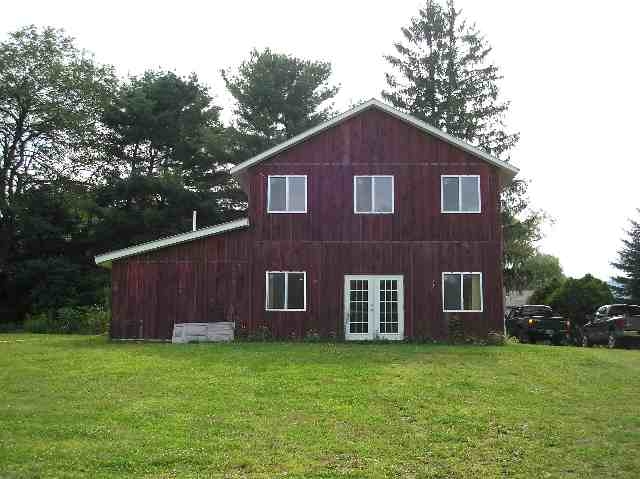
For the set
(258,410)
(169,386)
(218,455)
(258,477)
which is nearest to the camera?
(258,477)

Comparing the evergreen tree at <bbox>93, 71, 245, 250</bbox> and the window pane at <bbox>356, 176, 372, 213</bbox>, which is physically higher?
the evergreen tree at <bbox>93, 71, 245, 250</bbox>

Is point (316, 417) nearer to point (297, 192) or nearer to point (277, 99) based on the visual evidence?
point (297, 192)

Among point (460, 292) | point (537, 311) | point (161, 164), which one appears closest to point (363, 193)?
point (460, 292)

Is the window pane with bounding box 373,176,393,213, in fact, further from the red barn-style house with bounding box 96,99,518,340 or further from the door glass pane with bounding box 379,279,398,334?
the door glass pane with bounding box 379,279,398,334

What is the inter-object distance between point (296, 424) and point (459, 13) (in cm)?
3779

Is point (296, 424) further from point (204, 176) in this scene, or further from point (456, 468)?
point (204, 176)

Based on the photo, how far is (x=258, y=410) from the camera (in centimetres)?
945

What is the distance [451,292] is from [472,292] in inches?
25.9

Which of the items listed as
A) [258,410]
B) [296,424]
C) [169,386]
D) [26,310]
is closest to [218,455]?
[296,424]

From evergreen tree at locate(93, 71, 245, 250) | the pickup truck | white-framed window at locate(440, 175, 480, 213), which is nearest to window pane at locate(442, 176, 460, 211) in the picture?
white-framed window at locate(440, 175, 480, 213)

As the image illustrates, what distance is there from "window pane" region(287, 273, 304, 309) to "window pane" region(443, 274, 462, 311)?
14.8ft

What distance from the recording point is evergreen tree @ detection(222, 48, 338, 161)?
132 feet

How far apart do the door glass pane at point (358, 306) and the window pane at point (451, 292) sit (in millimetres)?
2477

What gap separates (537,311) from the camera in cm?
2634
